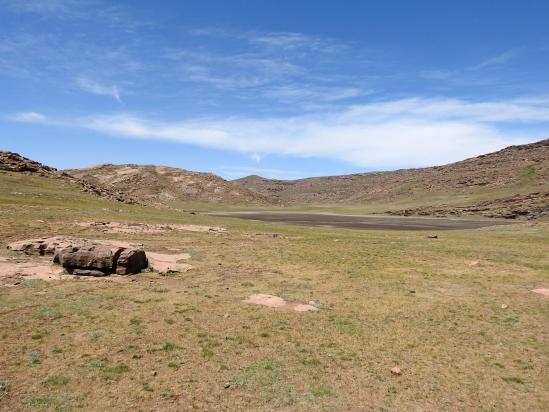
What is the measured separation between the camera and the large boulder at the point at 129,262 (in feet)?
88.5

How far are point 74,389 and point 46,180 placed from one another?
81105 millimetres

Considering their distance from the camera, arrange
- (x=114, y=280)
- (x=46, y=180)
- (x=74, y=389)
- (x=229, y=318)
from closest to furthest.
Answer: (x=74, y=389) → (x=229, y=318) → (x=114, y=280) → (x=46, y=180)

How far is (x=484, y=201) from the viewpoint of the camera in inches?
5974

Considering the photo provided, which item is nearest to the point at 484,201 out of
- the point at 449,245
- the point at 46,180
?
the point at 449,245

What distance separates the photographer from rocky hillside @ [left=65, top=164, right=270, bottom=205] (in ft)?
592

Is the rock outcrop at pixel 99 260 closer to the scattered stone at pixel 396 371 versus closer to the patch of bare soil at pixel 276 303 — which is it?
the patch of bare soil at pixel 276 303

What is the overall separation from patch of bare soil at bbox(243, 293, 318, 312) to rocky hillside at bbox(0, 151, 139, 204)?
218 ft

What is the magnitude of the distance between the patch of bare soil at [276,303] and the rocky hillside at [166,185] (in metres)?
154

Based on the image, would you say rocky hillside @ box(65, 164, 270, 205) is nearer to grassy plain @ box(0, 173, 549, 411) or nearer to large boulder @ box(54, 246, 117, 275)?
large boulder @ box(54, 246, 117, 275)

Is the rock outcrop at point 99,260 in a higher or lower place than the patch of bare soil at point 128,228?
lower

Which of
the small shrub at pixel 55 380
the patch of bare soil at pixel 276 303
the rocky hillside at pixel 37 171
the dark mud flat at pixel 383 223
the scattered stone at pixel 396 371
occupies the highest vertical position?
the rocky hillside at pixel 37 171

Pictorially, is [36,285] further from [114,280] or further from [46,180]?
[46,180]

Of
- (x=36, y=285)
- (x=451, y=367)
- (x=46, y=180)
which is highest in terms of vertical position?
(x=46, y=180)

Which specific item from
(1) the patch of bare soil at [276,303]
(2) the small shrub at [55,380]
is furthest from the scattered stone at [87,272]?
(2) the small shrub at [55,380]
